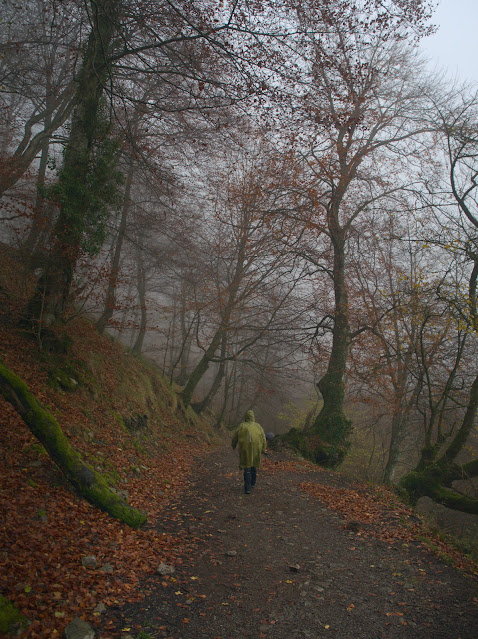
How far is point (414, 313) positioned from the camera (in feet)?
35.1

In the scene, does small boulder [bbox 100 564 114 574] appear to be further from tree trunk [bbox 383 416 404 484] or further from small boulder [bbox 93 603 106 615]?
tree trunk [bbox 383 416 404 484]

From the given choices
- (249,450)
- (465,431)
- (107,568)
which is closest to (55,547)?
(107,568)

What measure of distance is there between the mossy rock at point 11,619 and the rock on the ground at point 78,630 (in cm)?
30

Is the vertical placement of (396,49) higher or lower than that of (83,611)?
higher

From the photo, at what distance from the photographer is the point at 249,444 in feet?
26.5

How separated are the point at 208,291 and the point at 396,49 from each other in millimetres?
11675

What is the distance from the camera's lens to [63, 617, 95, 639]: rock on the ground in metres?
3.04

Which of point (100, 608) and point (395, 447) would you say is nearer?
point (100, 608)

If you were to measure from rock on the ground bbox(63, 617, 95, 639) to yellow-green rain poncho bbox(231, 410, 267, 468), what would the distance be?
16.5 ft

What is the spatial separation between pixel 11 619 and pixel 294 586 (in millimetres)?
Answer: 2797

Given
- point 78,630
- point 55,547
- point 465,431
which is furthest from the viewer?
point 465,431

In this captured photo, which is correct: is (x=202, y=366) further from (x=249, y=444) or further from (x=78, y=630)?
(x=78, y=630)

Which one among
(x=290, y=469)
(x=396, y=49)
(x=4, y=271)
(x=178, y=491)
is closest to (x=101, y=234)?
(x=4, y=271)

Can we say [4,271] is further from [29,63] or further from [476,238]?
[476,238]
